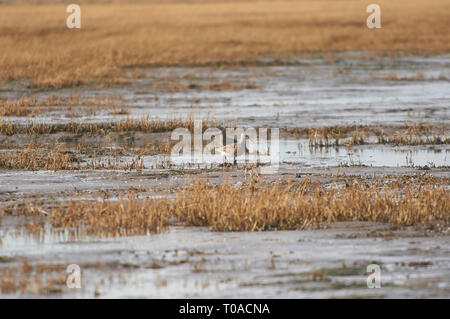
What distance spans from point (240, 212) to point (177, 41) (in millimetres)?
33287

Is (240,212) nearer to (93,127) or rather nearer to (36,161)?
(36,161)

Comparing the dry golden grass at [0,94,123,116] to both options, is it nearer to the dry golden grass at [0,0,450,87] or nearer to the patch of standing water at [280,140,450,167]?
the dry golden grass at [0,0,450,87]

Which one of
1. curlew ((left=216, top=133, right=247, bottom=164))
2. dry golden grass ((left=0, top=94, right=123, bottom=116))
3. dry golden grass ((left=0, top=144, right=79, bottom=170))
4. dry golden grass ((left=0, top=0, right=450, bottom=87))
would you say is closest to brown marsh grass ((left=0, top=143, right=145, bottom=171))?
dry golden grass ((left=0, top=144, right=79, bottom=170))

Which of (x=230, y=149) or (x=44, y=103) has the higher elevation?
(x=44, y=103)

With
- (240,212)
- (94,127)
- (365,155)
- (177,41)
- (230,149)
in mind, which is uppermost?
(177,41)

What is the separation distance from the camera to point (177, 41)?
140 feet

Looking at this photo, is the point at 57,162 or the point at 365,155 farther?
the point at 365,155

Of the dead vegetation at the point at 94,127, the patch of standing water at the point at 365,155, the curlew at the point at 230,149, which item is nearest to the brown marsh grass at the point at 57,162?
the curlew at the point at 230,149

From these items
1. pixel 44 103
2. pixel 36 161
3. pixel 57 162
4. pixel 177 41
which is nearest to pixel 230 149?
pixel 57 162

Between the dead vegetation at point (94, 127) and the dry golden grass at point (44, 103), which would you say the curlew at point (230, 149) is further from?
the dry golden grass at point (44, 103)

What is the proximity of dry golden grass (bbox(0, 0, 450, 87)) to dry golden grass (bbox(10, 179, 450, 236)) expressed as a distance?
16668 millimetres

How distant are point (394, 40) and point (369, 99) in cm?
2018

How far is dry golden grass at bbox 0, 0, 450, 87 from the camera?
3055cm

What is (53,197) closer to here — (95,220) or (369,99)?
(95,220)
